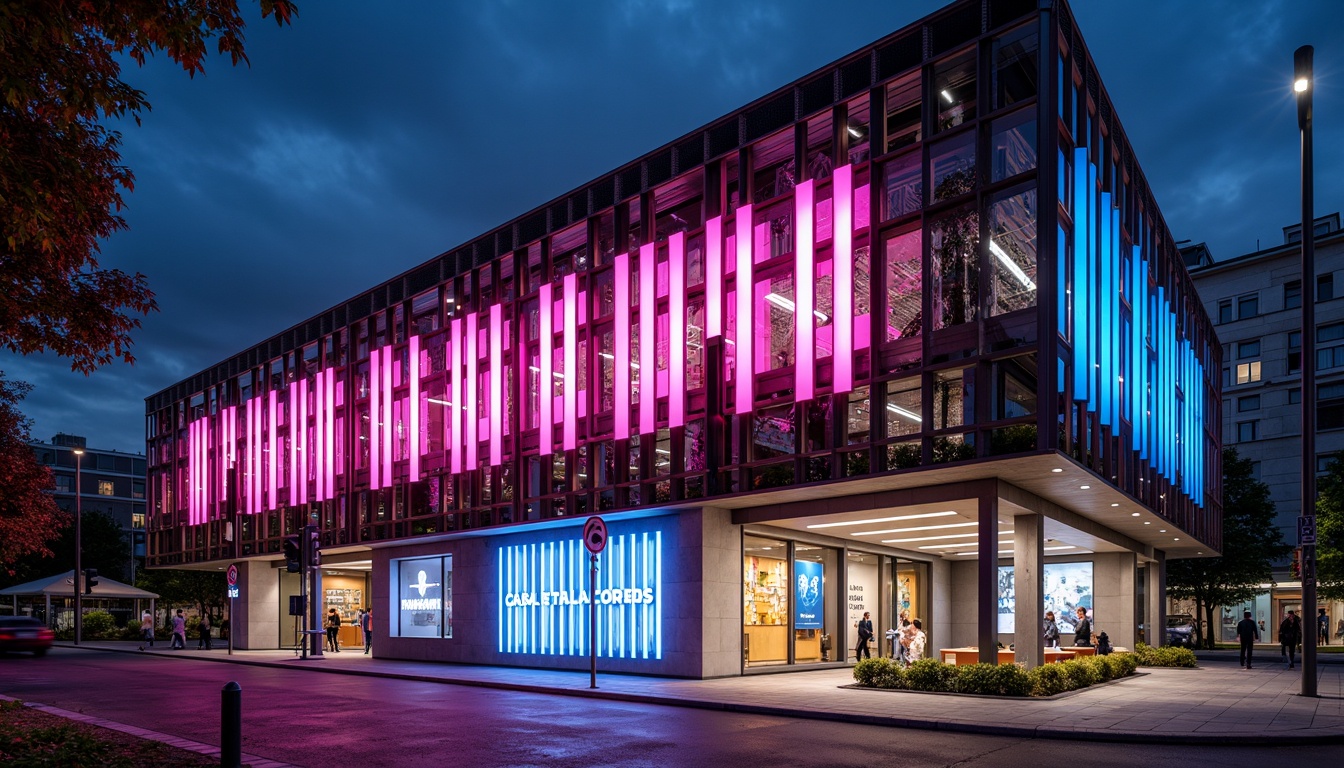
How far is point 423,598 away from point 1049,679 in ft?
68.7

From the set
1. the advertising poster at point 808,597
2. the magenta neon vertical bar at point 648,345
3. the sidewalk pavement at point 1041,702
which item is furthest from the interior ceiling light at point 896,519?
the magenta neon vertical bar at point 648,345

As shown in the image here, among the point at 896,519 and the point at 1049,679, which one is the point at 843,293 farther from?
the point at 1049,679

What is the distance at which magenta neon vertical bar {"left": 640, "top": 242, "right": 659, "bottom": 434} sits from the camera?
24.5m

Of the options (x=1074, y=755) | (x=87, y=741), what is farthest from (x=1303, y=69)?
(x=87, y=741)

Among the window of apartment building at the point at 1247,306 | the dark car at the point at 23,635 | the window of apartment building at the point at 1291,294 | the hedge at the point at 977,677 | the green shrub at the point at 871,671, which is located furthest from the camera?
the window of apartment building at the point at 1247,306

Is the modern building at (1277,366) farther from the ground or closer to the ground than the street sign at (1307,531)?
farther from the ground

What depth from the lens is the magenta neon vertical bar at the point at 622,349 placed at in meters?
25.2

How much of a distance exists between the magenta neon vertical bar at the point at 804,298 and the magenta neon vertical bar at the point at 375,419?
57.6ft

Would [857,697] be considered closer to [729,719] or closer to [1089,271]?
[729,719]

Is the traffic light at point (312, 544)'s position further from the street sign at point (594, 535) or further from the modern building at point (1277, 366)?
the modern building at point (1277, 366)

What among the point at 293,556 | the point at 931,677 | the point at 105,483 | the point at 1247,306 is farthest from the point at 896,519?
the point at 105,483

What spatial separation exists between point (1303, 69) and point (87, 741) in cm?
2219

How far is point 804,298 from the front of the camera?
21.4 meters

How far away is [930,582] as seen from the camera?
34562 mm
